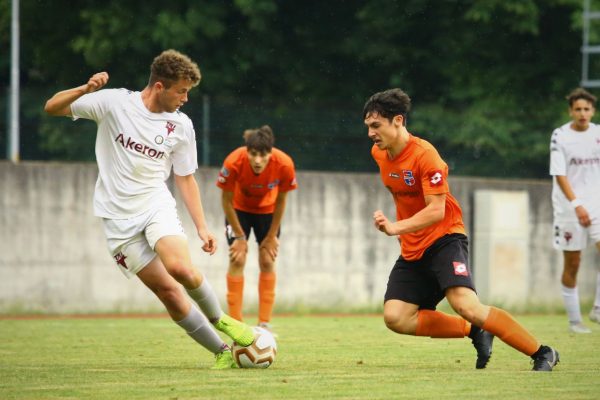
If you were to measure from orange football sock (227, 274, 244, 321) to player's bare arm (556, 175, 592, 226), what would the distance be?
330cm

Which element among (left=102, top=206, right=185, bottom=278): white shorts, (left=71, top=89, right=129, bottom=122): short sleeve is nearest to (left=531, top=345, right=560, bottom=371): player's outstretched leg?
(left=102, top=206, right=185, bottom=278): white shorts

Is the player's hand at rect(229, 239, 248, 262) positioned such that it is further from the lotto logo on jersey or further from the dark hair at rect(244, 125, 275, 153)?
the lotto logo on jersey

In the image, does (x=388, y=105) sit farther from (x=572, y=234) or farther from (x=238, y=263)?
(x=572, y=234)

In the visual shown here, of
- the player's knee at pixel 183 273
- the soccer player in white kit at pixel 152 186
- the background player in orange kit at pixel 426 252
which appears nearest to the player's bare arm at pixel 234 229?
the soccer player in white kit at pixel 152 186

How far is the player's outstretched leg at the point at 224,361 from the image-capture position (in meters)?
8.62

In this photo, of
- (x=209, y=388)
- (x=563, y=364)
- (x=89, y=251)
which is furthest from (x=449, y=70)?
(x=209, y=388)

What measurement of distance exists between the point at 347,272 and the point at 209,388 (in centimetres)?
993

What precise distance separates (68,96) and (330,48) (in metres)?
20.2

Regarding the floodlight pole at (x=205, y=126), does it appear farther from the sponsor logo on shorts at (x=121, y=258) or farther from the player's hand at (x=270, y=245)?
the sponsor logo on shorts at (x=121, y=258)

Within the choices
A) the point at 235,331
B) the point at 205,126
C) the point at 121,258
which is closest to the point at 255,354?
the point at 235,331

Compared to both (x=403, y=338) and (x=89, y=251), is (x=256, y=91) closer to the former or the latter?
(x=89, y=251)

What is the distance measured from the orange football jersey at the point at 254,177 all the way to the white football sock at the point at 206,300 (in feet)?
10.9

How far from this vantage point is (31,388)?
743 centimetres

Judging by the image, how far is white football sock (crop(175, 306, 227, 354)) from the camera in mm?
8438
